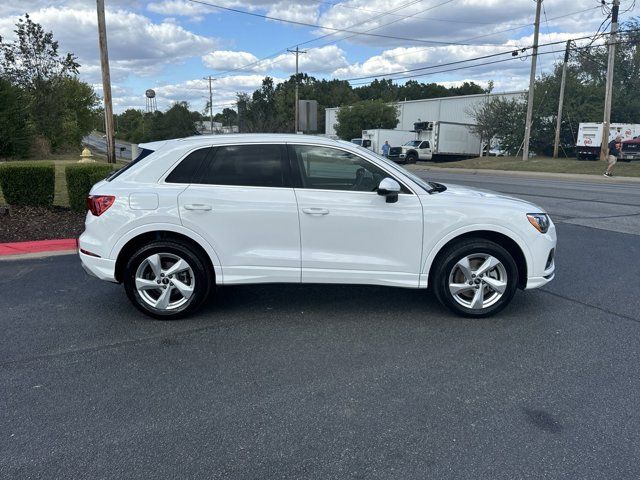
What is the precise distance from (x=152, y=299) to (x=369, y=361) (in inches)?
83.3

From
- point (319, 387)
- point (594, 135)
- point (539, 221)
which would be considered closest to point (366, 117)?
point (594, 135)

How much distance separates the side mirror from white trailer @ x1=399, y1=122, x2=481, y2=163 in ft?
116

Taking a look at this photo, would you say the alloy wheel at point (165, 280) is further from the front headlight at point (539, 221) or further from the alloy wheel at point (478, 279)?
→ the front headlight at point (539, 221)

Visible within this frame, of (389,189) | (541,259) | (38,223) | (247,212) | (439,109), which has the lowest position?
(38,223)

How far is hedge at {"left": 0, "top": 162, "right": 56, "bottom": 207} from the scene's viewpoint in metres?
8.80

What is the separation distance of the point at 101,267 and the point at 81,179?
4.90 meters

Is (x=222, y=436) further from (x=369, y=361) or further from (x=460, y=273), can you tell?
(x=460, y=273)

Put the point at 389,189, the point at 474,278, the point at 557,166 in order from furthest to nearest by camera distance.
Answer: the point at 557,166 < the point at 474,278 < the point at 389,189

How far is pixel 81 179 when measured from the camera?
8922mm

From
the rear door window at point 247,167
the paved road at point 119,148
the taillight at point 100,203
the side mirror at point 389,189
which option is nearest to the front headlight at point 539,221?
the side mirror at point 389,189

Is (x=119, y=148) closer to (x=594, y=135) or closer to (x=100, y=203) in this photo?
(x=594, y=135)

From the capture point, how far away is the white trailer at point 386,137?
4075 centimetres

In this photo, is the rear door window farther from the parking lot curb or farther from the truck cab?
the truck cab

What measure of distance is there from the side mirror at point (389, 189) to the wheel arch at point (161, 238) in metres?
1.61
